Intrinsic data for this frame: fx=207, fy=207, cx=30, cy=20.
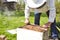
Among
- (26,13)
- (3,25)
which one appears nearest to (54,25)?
(26,13)

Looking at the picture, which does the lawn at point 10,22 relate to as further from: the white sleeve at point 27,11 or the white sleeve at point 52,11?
the white sleeve at point 52,11

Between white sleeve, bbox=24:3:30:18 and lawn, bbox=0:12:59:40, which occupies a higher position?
white sleeve, bbox=24:3:30:18

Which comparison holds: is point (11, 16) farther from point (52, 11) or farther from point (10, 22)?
point (52, 11)

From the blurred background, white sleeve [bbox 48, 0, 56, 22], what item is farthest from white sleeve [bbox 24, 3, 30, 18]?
white sleeve [bbox 48, 0, 56, 22]

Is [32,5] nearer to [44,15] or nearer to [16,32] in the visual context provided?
[44,15]

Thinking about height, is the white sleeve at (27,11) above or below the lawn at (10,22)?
above

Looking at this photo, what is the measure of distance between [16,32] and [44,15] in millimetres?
331

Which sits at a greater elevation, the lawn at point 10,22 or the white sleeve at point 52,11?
the white sleeve at point 52,11

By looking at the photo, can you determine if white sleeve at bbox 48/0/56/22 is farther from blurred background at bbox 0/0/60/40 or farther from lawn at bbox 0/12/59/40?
lawn at bbox 0/12/59/40

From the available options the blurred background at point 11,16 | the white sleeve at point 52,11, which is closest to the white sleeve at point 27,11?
the blurred background at point 11,16

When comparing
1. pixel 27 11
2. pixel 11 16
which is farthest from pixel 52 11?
pixel 11 16

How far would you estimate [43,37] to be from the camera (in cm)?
199

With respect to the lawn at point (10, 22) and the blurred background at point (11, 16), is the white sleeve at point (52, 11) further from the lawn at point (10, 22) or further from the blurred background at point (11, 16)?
the lawn at point (10, 22)

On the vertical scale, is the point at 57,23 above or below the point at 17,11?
below
